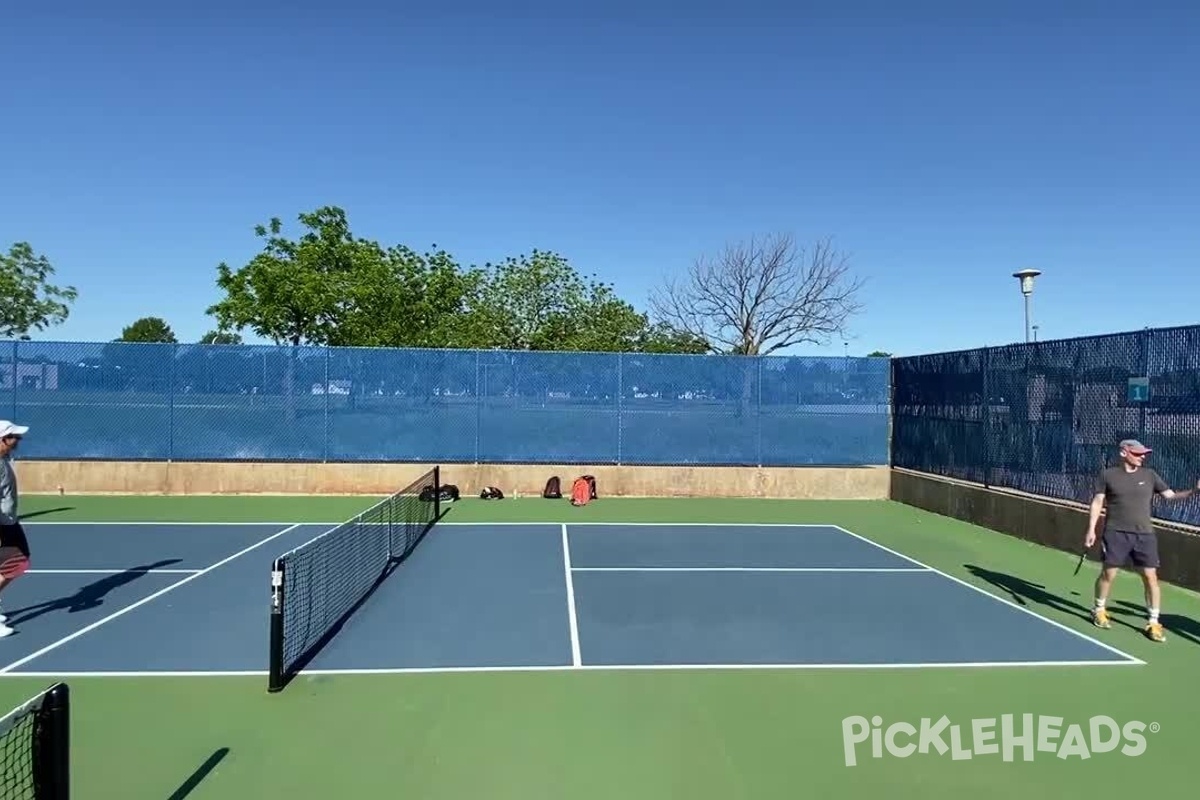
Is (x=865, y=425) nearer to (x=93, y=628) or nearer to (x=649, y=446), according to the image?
(x=649, y=446)

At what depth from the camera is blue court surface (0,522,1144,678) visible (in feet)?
19.1

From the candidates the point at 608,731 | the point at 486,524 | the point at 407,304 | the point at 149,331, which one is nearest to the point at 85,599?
the point at 486,524

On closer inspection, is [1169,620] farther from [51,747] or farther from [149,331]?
[149,331]

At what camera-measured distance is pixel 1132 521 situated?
648cm

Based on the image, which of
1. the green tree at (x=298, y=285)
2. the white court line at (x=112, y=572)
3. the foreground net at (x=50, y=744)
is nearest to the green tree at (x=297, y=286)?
the green tree at (x=298, y=285)

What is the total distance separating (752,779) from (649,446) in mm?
11382

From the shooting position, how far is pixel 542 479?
15078 mm

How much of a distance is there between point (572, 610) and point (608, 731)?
8.42ft

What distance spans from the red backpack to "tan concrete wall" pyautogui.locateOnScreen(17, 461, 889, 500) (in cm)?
68

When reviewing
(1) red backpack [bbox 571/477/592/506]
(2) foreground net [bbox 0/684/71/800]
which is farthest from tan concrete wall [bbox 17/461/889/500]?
(2) foreground net [bbox 0/684/71/800]

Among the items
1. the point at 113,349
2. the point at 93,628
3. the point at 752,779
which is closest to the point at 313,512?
the point at 113,349

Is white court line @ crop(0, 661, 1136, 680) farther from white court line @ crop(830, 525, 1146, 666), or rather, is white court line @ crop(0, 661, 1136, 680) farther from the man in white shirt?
the man in white shirt

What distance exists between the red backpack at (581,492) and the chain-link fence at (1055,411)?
6.61 meters

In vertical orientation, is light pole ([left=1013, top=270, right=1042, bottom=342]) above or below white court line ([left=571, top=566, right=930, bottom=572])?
above
